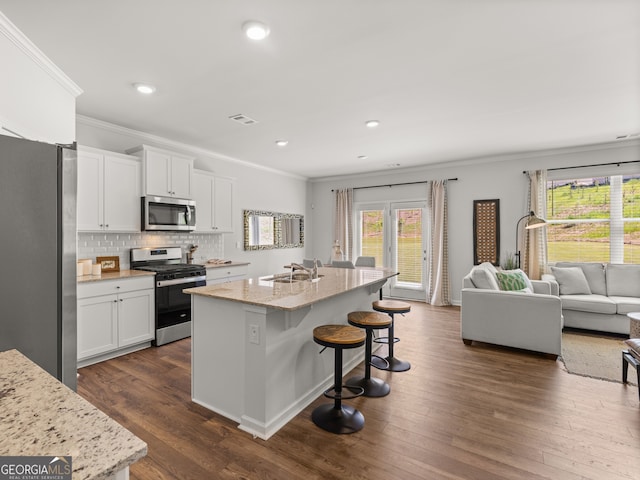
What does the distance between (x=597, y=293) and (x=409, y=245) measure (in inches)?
120

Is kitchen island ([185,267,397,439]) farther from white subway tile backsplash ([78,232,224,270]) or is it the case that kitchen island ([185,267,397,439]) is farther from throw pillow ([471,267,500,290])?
white subway tile backsplash ([78,232,224,270])

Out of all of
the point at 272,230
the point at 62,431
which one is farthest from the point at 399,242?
the point at 62,431

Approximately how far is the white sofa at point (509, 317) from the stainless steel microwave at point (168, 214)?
385cm

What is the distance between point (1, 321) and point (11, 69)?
2.08 m

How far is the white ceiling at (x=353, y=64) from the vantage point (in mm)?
2078

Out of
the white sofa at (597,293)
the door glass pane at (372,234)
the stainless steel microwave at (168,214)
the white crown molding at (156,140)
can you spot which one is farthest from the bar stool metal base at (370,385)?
the door glass pane at (372,234)

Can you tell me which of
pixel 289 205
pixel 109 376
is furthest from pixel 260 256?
pixel 109 376

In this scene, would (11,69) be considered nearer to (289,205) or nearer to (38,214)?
(38,214)

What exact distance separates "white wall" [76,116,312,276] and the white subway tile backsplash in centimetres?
1

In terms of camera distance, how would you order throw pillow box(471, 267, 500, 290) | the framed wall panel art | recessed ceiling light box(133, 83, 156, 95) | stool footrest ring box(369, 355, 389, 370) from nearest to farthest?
recessed ceiling light box(133, 83, 156, 95), stool footrest ring box(369, 355, 389, 370), throw pillow box(471, 267, 500, 290), the framed wall panel art

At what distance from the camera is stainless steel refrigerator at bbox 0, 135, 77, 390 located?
1338 mm

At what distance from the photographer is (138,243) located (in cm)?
446

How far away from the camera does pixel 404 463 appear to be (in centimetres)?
197

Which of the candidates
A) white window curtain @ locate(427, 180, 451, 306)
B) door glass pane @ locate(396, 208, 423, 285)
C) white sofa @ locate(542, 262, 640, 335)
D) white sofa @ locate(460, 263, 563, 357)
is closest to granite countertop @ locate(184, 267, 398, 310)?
white sofa @ locate(460, 263, 563, 357)
